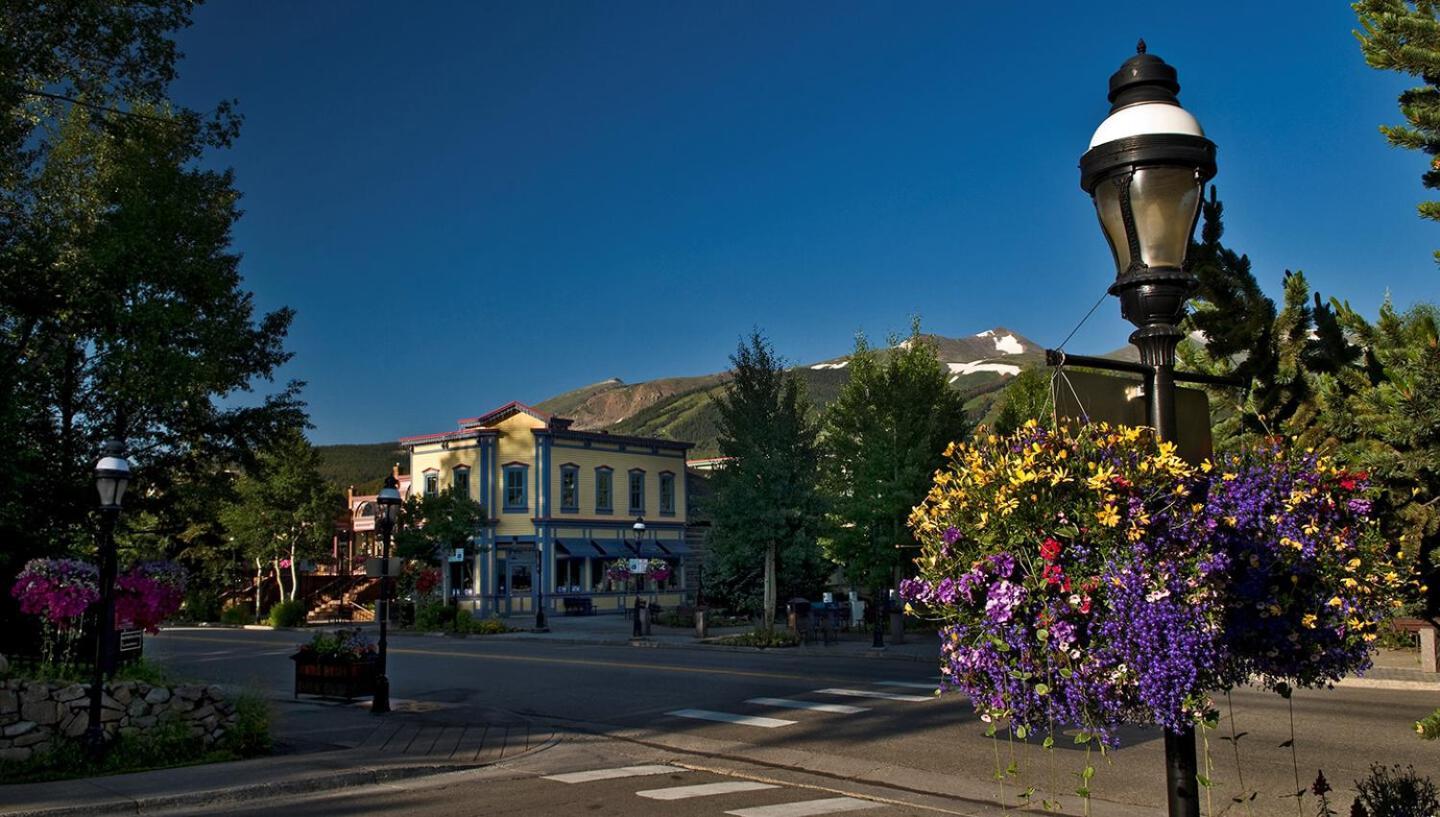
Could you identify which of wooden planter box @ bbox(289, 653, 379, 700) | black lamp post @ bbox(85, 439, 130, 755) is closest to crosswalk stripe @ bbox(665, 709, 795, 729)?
wooden planter box @ bbox(289, 653, 379, 700)

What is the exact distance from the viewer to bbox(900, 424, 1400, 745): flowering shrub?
3.74 meters

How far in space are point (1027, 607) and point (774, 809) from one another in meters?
6.09

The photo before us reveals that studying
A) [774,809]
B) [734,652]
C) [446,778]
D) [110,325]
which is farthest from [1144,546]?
[734,652]

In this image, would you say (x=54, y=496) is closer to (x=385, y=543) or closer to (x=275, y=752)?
(x=385, y=543)

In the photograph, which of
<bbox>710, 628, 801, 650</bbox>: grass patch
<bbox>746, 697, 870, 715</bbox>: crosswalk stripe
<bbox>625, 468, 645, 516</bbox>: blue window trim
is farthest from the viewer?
<bbox>625, 468, 645, 516</bbox>: blue window trim

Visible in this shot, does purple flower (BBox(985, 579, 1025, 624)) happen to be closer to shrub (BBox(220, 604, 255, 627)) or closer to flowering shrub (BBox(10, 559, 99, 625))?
flowering shrub (BBox(10, 559, 99, 625))

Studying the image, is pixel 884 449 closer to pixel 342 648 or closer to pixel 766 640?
pixel 766 640

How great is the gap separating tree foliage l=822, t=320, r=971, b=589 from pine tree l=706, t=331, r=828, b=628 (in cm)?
114

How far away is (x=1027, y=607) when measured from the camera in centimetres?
401

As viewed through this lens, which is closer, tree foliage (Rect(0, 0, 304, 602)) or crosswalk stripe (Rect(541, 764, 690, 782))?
crosswalk stripe (Rect(541, 764, 690, 782))

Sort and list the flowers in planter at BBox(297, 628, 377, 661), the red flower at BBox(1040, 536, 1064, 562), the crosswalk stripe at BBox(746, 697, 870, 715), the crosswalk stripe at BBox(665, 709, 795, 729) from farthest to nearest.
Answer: the flowers in planter at BBox(297, 628, 377, 661), the crosswalk stripe at BBox(746, 697, 870, 715), the crosswalk stripe at BBox(665, 709, 795, 729), the red flower at BBox(1040, 536, 1064, 562)

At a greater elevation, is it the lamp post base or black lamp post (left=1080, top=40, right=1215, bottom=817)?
black lamp post (left=1080, top=40, right=1215, bottom=817)

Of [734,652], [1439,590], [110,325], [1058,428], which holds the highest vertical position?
[110,325]

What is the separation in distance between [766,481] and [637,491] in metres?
19.2
